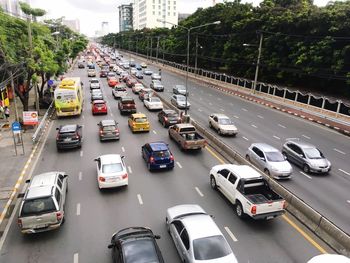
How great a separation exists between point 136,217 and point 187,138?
10249 mm

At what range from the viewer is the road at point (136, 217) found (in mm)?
12031

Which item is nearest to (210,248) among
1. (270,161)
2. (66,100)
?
(270,161)

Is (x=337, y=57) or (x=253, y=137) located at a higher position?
(x=337, y=57)

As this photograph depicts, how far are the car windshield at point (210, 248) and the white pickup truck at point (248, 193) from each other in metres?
3.35

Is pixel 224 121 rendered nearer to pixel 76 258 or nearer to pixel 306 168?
pixel 306 168

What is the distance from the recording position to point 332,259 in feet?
31.9

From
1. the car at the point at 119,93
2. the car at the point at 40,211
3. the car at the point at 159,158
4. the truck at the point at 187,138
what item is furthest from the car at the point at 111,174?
the car at the point at 119,93

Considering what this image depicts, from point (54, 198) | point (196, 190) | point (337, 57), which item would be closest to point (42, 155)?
point (54, 198)

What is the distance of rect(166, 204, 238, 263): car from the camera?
10.3 m

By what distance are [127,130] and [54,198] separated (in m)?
16.6

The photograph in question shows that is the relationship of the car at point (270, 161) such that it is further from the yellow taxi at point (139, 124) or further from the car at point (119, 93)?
the car at point (119, 93)

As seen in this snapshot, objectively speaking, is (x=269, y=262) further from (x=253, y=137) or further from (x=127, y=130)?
(x=127, y=130)

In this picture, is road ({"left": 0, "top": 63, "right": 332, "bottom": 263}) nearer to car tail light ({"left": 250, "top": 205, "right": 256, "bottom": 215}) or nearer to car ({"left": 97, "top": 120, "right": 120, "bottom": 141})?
car tail light ({"left": 250, "top": 205, "right": 256, "bottom": 215})

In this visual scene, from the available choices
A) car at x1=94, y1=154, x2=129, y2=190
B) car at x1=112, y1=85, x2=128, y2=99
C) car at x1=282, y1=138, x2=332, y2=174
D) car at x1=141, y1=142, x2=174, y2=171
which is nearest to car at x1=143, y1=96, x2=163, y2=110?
car at x1=112, y1=85, x2=128, y2=99
